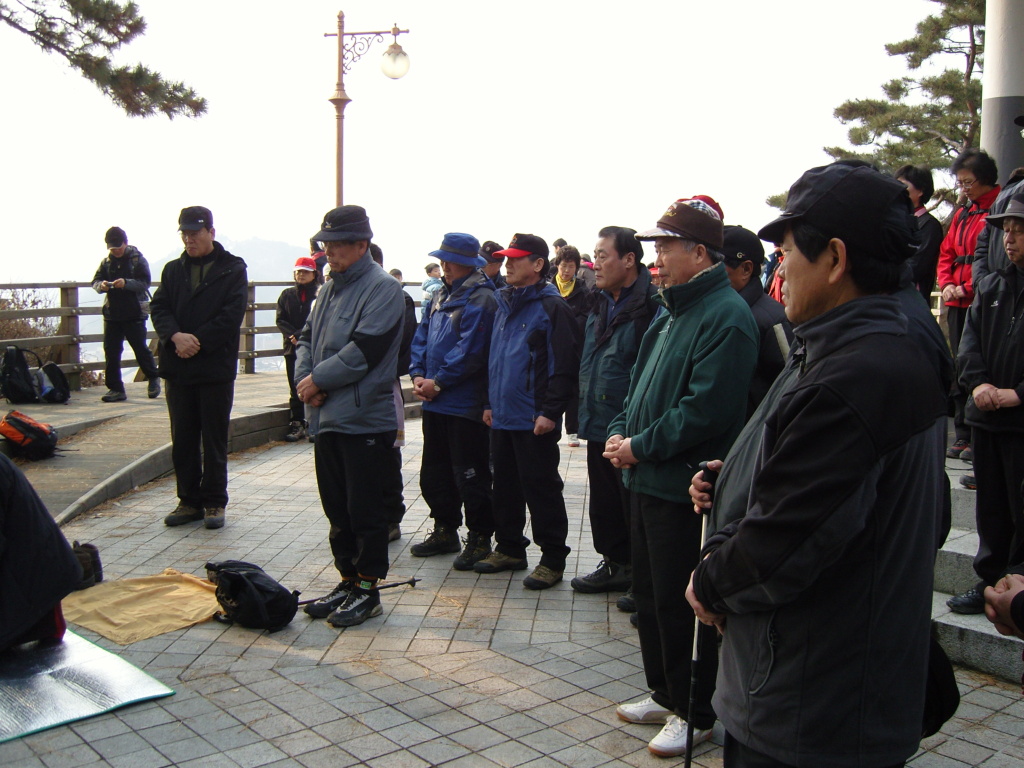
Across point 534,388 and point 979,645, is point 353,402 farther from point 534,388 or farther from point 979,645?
point 979,645

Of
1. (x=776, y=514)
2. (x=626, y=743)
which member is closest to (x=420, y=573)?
(x=626, y=743)

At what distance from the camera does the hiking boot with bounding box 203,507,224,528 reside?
7203 mm

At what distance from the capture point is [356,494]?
16.9 feet

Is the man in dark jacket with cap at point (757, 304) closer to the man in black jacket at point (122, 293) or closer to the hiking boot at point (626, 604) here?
the hiking boot at point (626, 604)

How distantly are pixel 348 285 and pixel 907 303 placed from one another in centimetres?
322

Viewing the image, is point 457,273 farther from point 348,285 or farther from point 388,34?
point 388,34

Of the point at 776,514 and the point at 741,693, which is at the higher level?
the point at 776,514

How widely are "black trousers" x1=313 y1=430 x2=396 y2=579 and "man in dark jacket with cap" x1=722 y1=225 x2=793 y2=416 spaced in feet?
6.56

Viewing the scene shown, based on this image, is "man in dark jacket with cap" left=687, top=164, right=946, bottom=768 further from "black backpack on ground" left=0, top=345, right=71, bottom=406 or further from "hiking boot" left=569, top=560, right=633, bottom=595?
"black backpack on ground" left=0, top=345, right=71, bottom=406

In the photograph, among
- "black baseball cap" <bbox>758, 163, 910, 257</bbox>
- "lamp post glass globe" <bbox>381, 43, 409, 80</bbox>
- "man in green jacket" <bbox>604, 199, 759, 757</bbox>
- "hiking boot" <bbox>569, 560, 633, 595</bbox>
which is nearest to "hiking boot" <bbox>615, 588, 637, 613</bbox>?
"hiking boot" <bbox>569, 560, 633, 595</bbox>

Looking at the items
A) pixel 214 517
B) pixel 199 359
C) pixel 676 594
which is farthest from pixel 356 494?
pixel 199 359

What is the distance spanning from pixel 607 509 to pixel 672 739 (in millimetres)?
2022

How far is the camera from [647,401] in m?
3.82

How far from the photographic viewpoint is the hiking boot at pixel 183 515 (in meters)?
7.27
